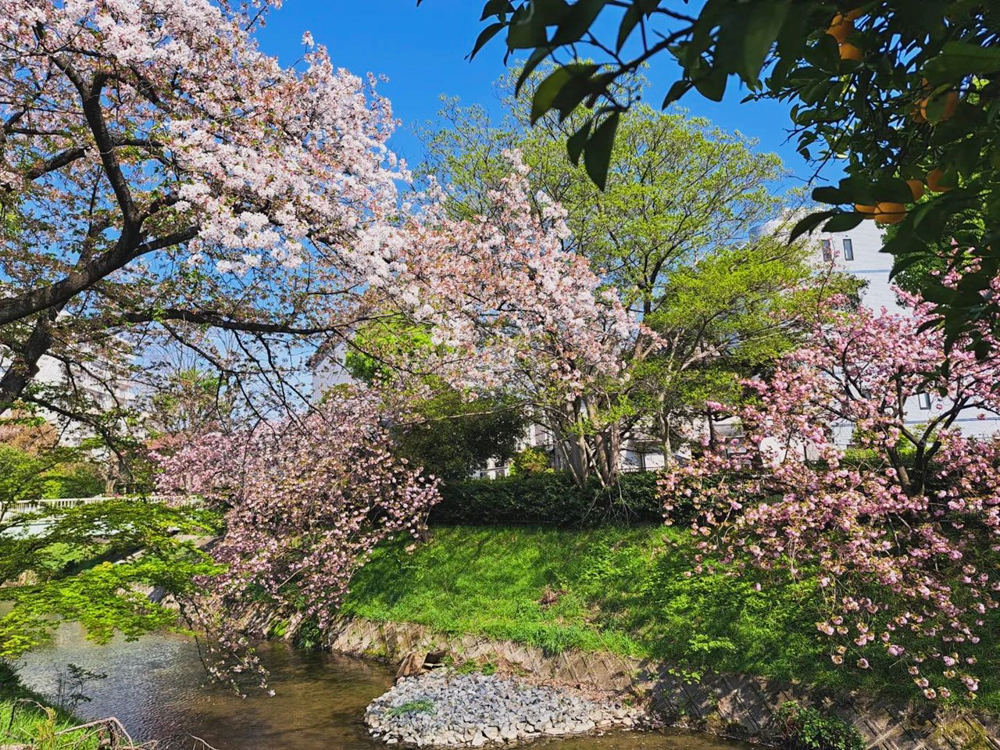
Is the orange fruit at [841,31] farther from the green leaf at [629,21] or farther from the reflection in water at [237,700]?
the reflection in water at [237,700]

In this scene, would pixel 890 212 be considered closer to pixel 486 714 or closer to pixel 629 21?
pixel 629 21

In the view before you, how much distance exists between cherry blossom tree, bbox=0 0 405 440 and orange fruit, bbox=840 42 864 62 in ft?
14.8

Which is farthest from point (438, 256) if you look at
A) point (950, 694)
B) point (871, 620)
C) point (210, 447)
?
point (210, 447)

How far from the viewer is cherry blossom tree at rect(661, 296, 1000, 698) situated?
723 centimetres

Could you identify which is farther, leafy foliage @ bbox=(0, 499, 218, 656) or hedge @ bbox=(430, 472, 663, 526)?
hedge @ bbox=(430, 472, 663, 526)

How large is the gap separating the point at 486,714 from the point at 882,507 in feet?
19.5

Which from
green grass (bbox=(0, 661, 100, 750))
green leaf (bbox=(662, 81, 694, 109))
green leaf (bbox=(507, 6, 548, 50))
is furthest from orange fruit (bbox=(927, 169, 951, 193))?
green grass (bbox=(0, 661, 100, 750))

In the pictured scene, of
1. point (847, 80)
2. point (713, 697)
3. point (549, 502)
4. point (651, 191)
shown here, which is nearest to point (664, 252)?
point (651, 191)

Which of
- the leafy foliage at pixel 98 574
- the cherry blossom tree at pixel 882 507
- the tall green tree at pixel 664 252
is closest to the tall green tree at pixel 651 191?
the tall green tree at pixel 664 252

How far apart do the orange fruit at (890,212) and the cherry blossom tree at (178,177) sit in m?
4.76

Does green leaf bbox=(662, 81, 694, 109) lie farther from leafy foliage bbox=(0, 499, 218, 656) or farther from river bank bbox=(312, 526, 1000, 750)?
river bank bbox=(312, 526, 1000, 750)

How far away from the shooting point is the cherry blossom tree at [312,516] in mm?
12320

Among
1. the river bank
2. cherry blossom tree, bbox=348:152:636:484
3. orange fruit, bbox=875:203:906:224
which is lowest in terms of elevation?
the river bank

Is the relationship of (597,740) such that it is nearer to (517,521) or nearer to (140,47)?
(517,521)
